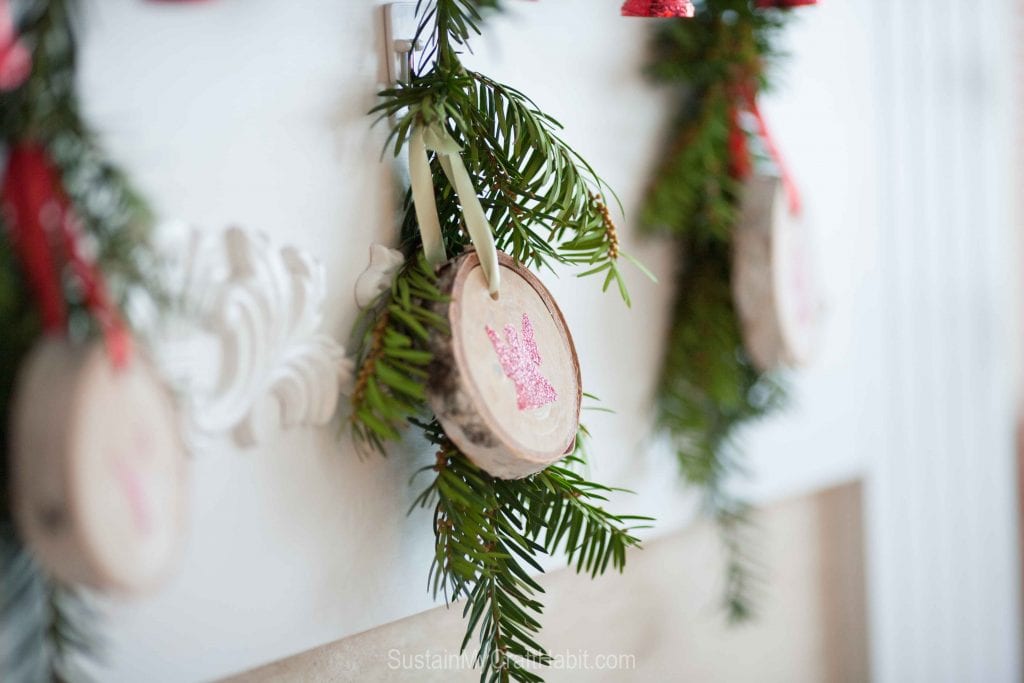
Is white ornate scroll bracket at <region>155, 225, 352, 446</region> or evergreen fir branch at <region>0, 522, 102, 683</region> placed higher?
white ornate scroll bracket at <region>155, 225, 352, 446</region>

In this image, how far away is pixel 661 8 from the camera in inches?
23.0

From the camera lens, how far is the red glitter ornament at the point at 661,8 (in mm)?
585

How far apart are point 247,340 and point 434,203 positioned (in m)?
0.13

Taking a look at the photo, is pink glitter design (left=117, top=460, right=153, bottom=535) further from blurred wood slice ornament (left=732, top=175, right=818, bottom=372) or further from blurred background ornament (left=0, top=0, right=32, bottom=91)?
blurred wood slice ornament (left=732, top=175, right=818, bottom=372)

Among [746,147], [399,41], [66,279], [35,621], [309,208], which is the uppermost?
[746,147]

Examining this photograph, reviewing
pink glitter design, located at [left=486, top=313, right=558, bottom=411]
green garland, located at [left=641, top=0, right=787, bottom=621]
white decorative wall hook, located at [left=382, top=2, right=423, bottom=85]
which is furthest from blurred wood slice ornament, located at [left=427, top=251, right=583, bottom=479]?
green garland, located at [left=641, top=0, right=787, bottom=621]

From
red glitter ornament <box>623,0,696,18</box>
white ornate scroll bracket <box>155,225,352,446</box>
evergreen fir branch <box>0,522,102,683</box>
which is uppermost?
red glitter ornament <box>623,0,696,18</box>

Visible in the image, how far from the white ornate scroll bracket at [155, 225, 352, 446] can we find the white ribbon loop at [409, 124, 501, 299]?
6cm

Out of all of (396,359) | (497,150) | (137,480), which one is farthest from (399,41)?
(137,480)

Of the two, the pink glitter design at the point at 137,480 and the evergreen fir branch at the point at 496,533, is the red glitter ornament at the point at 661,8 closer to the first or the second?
the evergreen fir branch at the point at 496,533

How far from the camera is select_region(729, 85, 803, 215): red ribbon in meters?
0.78

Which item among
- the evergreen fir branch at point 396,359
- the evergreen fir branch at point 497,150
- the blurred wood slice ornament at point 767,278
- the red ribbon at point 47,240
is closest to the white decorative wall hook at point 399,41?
the evergreen fir branch at point 497,150

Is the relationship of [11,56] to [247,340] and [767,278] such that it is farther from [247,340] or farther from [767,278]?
[767,278]

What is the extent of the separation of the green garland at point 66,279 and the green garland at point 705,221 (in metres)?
0.43
